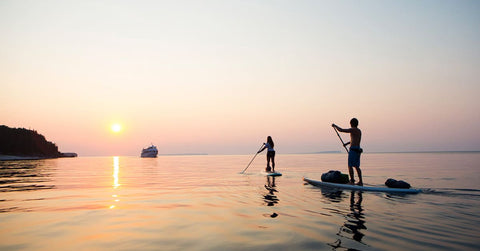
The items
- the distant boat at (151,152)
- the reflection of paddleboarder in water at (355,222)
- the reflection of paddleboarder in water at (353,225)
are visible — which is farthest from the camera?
the distant boat at (151,152)

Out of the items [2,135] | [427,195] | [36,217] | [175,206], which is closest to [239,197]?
[175,206]

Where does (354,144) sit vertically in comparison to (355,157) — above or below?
above

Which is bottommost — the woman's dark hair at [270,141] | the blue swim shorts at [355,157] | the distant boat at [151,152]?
the distant boat at [151,152]

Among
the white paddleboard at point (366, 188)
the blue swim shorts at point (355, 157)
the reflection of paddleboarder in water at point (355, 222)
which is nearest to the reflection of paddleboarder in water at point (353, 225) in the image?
the reflection of paddleboarder in water at point (355, 222)

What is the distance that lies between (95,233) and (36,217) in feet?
10.3

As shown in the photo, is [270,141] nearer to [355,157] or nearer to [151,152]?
[355,157]

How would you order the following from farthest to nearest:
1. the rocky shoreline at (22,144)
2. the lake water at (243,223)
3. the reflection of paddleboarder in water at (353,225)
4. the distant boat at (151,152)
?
1. the distant boat at (151,152)
2. the rocky shoreline at (22,144)
3. the reflection of paddleboarder in water at (353,225)
4. the lake water at (243,223)

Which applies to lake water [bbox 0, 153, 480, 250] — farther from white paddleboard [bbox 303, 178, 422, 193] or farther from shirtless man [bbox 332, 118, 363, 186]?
shirtless man [bbox 332, 118, 363, 186]

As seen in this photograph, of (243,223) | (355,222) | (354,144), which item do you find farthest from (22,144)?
(355,222)

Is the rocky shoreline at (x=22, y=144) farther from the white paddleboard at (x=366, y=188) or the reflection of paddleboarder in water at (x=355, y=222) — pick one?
the reflection of paddleboarder in water at (x=355, y=222)

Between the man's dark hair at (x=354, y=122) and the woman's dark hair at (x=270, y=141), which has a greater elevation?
the man's dark hair at (x=354, y=122)

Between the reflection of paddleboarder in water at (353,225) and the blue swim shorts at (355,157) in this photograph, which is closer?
the reflection of paddleboarder in water at (353,225)

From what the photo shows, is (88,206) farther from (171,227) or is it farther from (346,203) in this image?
(346,203)

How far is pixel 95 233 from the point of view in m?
6.21
